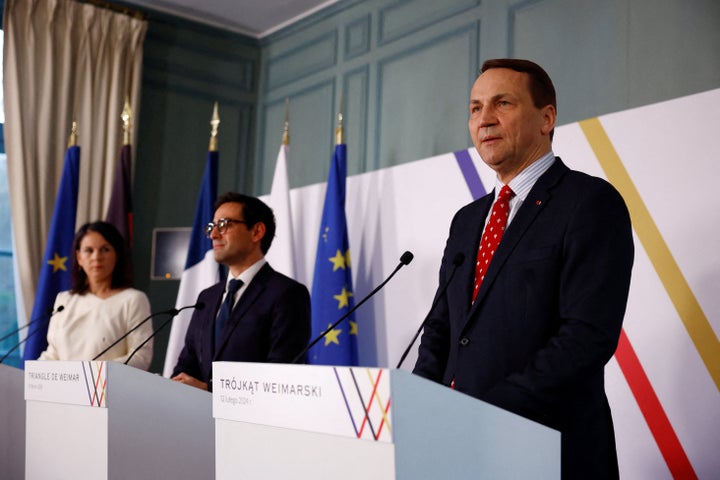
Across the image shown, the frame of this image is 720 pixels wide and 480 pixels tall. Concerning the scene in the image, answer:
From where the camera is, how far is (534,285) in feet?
Result: 5.98

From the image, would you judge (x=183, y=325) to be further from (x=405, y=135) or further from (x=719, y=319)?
(x=719, y=319)

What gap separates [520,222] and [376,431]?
756mm

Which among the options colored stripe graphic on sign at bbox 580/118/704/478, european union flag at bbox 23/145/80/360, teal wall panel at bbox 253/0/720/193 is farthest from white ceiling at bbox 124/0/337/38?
colored stripe graphic on sign at bbox 580/118/704/478

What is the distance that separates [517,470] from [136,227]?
5041 mm

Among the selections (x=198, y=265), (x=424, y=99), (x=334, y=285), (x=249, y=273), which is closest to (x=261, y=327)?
(x=249, y=273)

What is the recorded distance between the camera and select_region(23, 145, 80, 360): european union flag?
5.01 metres

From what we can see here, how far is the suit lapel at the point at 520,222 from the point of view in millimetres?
1872

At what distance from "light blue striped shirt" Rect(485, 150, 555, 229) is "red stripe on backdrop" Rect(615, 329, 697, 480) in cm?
132

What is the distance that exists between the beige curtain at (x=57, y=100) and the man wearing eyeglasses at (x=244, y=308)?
7.78 ft

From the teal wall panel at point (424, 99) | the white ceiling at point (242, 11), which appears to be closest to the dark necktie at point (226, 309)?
the teal wall panel at point (424, 99)

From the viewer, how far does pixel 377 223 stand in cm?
443

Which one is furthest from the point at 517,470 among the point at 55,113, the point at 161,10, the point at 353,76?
the point at 161,10

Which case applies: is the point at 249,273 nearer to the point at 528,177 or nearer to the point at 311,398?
the point at 528,177

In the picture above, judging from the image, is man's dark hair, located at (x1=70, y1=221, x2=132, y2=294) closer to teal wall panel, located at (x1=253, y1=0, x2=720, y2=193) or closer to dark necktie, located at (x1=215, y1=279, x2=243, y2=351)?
dark necktie, located at (x1=215, y1=279, x2=243, y2=351)
